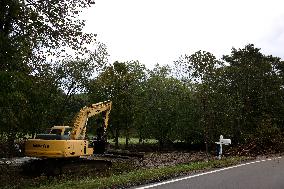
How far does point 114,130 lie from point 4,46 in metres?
23.1

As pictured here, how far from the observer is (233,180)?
466 inches

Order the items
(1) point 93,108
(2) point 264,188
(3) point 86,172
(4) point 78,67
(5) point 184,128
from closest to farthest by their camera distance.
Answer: (2) point 264,188, (3) point 86,172, (1) point 93,108, (4) point 78,67, (5) point 184,128

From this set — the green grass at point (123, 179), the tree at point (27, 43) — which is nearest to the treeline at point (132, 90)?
the tree at point (27, 43)

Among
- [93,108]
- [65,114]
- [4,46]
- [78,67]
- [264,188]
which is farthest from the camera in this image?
[78,67]

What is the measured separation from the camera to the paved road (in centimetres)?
1065

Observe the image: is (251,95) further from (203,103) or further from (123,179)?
(123,179)

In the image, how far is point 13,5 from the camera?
14.9m

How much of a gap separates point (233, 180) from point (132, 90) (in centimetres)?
2417

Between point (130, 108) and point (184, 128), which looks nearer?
point (130, 108)

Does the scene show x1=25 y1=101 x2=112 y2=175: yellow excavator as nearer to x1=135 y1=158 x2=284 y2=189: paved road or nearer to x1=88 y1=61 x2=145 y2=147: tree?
x1=135 y1=158 x2=284 y2=189: paved road

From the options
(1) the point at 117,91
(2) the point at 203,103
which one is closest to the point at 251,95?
(2) the point at 203,103

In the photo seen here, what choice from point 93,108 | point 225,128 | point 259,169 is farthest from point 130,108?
point 259,169

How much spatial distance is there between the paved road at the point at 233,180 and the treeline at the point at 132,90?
6.98 meters

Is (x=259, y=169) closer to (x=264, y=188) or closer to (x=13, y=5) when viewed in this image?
(x=264, y=188)
